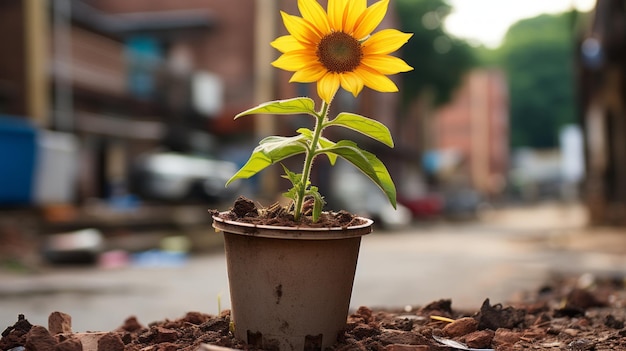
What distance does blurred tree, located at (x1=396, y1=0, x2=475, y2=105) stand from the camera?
37.1m

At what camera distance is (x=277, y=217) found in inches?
89.4

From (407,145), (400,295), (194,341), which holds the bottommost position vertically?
(400,295)

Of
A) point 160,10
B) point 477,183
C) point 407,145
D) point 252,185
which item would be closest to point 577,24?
point 252,185

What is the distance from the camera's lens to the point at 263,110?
7.14 ft

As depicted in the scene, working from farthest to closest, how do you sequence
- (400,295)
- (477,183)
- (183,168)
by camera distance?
(477,183)
(183,168)
(400,295)

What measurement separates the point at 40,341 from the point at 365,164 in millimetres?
1148

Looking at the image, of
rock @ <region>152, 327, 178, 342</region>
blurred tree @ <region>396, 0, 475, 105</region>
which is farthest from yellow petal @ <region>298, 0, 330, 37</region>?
blurred tree @ <region>396, 0, 475, 105</region>

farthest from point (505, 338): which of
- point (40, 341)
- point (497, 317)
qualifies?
point (40, 341)

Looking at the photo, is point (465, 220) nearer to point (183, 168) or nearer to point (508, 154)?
point (183, 168)

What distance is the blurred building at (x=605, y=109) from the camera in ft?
47.3

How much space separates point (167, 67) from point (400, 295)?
1662cm

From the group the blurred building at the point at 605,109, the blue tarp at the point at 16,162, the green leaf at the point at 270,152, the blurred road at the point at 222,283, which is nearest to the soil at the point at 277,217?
the green leaf at the point at 270,152

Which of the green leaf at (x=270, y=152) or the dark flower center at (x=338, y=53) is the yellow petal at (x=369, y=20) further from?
the green leaf at (x=270, y=152)

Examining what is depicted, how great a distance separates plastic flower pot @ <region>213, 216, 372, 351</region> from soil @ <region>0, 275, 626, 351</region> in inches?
4.0
